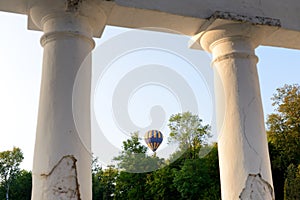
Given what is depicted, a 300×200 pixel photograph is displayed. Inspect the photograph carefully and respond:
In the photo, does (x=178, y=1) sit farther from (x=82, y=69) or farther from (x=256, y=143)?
(x=256, y=143)

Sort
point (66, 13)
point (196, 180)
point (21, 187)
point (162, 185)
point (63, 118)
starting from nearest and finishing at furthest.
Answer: point (63, 118), point (66, 13), point (196, 180), point (162, 185), point (21, 187)

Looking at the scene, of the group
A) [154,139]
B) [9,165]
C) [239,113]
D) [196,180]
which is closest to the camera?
[239,113]

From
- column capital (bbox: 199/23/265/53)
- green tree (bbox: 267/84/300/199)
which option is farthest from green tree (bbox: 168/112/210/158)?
column capital (bbox: 199/23/265/53)

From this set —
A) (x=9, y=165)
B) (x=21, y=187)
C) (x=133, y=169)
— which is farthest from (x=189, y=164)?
(x=9, y=165)

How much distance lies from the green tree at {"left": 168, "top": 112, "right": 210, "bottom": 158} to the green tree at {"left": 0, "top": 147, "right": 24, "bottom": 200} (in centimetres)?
4909

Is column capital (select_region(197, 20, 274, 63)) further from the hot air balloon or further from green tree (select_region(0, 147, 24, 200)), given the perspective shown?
green tree (select_region(0, 147, 24, 200))

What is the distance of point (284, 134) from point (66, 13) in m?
76.1

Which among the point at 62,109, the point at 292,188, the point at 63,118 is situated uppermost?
the point at 62,109

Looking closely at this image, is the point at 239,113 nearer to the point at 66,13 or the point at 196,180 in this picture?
the point at 66,13

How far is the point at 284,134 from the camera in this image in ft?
259

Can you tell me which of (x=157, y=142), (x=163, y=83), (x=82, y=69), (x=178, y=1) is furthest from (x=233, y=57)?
(x=157, y=142)

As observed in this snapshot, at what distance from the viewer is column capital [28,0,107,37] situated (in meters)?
11.5

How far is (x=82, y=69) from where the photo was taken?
11.3 m

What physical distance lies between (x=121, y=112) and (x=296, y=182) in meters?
45.6
